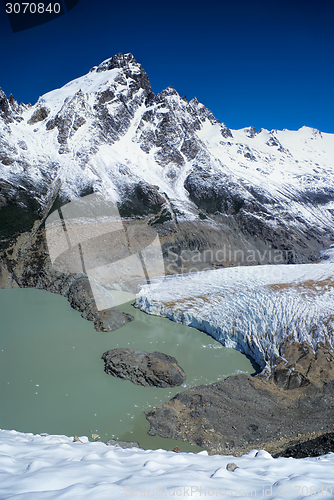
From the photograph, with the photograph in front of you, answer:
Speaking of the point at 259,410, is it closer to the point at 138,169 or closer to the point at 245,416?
the point at 245,416

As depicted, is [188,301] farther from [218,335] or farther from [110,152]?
[110,152]

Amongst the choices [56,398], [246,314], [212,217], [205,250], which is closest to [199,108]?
[212,217]

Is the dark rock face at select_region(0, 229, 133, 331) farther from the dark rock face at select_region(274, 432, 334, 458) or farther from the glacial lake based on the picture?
the dark rock face at select_region(274, 432, 334, 458)

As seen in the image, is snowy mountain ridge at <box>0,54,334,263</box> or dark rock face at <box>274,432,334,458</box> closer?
dark rock face at <box>274,432,334,458</box>

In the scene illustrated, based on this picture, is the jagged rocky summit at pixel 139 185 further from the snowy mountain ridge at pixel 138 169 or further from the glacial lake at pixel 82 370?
the glacial lake at pixel 82 370

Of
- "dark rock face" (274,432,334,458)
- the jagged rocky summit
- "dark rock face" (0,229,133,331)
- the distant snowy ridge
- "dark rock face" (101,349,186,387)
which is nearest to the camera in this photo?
"dark rock face" (274,432,334,458)

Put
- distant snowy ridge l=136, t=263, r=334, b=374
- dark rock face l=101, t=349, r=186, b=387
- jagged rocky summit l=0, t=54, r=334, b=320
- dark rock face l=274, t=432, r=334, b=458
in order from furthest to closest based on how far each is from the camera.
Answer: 1. jagged rocky summit l=0, t=54, r=334, b=320
2. distant snowy ridge l=136, t=263, r=334, b=374
3. dark rock face l=101, t=349, r=186, b=387
4. dark rock face l=274, t=432, r=334, b=458

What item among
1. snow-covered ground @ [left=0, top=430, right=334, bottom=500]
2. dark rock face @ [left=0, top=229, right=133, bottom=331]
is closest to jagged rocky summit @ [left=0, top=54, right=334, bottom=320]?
dark rock face @ [left=0, top=229, right=133, bottom=331]

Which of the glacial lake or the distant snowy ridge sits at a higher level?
the distant snowy ridge
